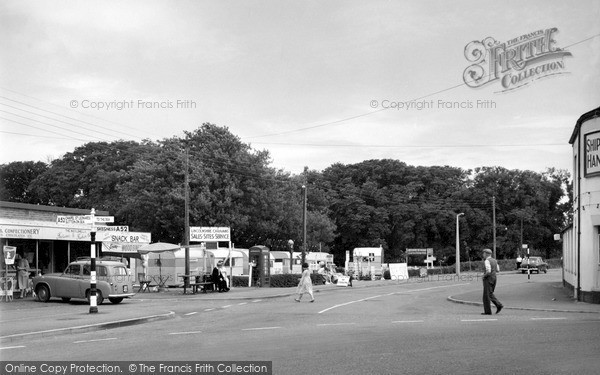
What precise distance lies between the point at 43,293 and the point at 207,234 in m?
10.1

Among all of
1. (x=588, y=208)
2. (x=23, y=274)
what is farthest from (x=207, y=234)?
(x=588, y=208)

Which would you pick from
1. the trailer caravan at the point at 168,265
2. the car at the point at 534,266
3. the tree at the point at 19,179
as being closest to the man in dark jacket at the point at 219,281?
the trailer caravan at the point at 168,265

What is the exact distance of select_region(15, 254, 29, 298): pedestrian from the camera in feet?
101

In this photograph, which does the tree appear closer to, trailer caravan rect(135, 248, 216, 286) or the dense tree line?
the dense tree line

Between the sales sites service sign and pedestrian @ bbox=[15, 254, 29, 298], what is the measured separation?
8.41 metres

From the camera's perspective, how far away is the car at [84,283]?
27656 millimetres

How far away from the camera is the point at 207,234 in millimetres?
36688

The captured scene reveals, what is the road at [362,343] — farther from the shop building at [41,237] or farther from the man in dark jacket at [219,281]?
the man in dark jacket at [219,281]

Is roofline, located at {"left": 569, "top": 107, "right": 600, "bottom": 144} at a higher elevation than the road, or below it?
higher

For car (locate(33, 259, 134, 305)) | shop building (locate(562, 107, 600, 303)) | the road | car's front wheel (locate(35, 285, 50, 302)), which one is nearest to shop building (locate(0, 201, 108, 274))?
car's front wheel (locate(35, 285, 50, 302))

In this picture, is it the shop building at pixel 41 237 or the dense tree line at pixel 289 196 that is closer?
the shop building at pixel 41 237

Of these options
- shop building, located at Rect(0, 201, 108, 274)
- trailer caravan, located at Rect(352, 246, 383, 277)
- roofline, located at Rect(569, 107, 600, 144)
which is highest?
roofline, located at Rect(569, 107, 600, 144)

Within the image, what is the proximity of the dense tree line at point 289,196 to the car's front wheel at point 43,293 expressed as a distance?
27784 mm

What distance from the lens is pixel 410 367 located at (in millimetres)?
10555
